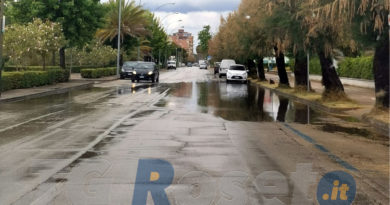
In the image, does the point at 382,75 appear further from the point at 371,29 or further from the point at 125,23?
the point at 125,23

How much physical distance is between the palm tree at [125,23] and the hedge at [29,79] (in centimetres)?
2789

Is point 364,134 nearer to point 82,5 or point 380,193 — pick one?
point 380,193

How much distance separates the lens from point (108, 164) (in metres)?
8.35

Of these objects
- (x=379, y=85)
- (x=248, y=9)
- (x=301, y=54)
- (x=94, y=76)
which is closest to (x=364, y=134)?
(x=379, y=85)

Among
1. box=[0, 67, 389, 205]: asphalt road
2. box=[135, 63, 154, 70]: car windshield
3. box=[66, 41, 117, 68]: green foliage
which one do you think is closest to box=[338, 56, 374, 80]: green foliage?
box=[135, 63, 154, 70]: car windshield

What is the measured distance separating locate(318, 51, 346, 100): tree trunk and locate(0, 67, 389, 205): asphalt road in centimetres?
622

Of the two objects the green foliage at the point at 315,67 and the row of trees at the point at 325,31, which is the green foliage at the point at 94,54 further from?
the row of trees at the point at 325,31

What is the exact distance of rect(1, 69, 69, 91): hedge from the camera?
26.6 m

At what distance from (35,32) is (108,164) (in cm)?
2543

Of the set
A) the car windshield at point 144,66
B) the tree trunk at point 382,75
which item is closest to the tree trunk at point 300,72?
the tree trunk at point 382,75

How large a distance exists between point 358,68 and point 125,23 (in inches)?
1438

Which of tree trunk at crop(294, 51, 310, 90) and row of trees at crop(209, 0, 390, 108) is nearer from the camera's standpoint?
row of trees at crop(209, 0, 390, 108)

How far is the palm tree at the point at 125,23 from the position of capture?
65.1 m

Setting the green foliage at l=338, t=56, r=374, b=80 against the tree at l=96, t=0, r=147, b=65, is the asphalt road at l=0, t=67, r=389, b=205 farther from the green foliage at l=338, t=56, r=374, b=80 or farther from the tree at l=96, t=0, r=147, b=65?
the tree at l=96, t=0, r=147, b=65
